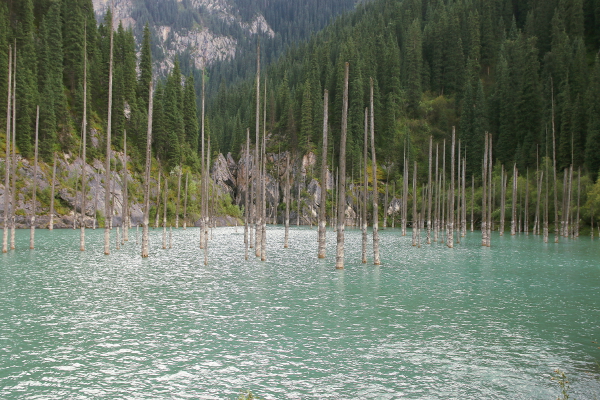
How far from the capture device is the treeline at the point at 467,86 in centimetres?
10475

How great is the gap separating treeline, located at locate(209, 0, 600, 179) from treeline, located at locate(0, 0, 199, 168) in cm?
2692

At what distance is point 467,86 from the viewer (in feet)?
445

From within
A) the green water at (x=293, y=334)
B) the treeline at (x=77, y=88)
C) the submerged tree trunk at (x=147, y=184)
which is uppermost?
the treeline at (x=77, y=88)

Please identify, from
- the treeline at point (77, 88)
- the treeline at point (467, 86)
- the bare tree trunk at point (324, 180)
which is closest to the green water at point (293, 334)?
the bare tree trunk at point (324, 180)

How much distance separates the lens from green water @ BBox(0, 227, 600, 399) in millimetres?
11672

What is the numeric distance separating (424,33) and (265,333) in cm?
16942

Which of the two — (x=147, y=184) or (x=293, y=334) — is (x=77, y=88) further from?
(x=293, y=334)

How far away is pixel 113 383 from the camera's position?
11.6 metres

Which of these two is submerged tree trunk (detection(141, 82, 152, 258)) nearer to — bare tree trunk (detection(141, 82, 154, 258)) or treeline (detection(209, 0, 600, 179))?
bare tree trunk (detection(141, 82, 154, 258))

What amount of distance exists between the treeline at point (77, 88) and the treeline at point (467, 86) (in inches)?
1060

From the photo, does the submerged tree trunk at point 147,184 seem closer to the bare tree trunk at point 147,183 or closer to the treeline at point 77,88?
the bare tree trunk at point 147,183

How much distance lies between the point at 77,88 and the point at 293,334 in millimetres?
106252

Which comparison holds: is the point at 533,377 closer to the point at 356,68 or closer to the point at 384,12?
the point at 356,68

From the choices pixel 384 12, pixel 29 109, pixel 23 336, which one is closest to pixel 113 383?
pixel 23 336
